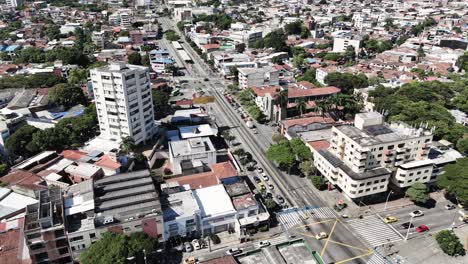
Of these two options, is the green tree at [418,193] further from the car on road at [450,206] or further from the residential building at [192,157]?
the residential building at [192,157]

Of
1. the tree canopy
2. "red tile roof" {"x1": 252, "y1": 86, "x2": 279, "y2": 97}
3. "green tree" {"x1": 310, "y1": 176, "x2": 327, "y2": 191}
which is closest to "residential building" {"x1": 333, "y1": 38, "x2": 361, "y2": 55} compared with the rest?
"red tile roof" {"x1": 252, "y1": 86, "x2": 279, "y2": 97}

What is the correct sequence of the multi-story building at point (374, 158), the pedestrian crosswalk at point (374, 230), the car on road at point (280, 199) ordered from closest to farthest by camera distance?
the pedestrian crosswalk at point (374, 230), the multi-story building at point (374, 158), the car on road at point (280, 199)

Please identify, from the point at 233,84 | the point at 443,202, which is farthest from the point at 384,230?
the point at 233,84

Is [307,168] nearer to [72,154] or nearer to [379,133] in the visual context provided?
[379,133]

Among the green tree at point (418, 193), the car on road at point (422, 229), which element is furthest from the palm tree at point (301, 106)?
the car on road at point (422, 229)

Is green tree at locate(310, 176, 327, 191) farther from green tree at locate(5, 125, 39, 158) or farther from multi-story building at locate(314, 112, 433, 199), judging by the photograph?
green tree at locate(5, 125, 39, 158)
